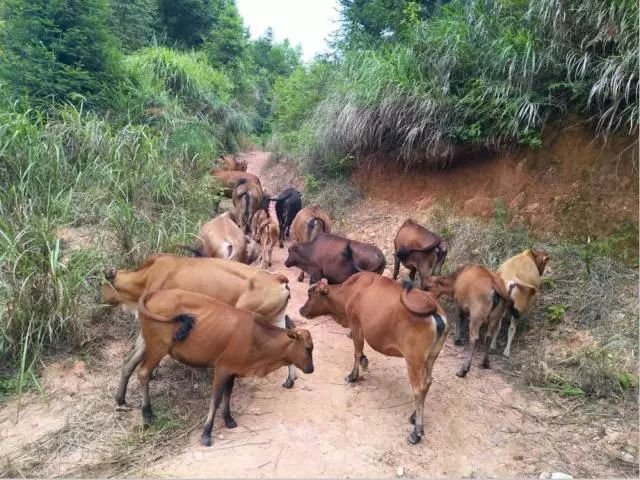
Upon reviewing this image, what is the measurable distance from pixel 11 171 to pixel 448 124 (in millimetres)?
6617

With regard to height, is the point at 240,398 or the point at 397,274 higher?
the point at 397,274

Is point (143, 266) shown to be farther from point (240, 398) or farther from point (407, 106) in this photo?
point (407, 106)

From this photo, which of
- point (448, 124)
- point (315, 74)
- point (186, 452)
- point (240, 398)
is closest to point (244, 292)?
point (240, 398)

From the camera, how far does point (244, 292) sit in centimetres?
493

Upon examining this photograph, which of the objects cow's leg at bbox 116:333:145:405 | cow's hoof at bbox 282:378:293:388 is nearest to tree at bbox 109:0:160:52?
cow's leg at bbox 116:333:145:405

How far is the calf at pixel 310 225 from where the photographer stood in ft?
26.8

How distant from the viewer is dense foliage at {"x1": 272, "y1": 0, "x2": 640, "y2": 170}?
6.69 meters

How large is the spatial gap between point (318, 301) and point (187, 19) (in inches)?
708

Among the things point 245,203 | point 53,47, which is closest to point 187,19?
point 53,47

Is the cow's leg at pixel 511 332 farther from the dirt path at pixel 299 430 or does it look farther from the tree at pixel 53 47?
the tree at pixel 53 47

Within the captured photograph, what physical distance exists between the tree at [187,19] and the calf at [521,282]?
1721 cm

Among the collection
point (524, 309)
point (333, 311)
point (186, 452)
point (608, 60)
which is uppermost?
point (608, 60)

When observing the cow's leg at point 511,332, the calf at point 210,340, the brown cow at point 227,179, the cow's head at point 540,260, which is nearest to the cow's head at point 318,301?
the calf at point 210,340

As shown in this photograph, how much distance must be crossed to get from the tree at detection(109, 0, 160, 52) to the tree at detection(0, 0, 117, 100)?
7.06 meters
